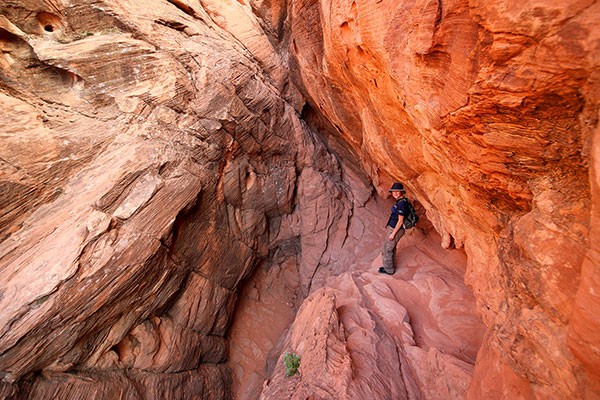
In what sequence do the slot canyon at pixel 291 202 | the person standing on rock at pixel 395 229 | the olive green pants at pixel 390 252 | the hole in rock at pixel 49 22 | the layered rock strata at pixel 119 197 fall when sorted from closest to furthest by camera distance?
the slot canyon at pixel 291 202, the layered rock strata at pixel 119 197, the hole in rock at pixel 49 22, the person standing on rock at pixel 395 229, the olive green pants at pixel 390 252

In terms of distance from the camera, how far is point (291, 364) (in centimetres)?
436

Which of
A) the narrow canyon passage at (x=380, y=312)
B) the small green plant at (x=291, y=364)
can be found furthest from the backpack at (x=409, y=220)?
the small green plant at (x=291, y=364)

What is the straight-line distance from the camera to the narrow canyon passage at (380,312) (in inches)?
152

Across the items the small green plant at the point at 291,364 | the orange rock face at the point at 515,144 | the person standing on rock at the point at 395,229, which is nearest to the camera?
the orange rock face at the point at 515,144

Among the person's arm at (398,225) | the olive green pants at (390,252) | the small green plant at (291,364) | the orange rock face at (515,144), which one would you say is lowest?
the small green plant at (291,364)

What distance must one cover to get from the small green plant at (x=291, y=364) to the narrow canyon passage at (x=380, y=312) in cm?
19

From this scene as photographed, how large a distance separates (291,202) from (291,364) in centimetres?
481

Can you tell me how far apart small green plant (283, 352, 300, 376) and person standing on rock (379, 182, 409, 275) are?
2.91 metres

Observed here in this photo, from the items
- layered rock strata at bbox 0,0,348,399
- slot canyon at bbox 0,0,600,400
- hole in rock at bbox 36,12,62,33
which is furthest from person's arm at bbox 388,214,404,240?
hole in rock at bbox 36,12,62,33

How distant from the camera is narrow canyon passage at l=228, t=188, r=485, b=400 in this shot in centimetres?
386

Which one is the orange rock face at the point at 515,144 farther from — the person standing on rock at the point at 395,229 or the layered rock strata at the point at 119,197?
the layered rock strata at the point at 119,197

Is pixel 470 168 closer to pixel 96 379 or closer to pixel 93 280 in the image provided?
pixel 93 280

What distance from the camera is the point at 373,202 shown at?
9.28 metres

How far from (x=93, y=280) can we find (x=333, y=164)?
699 centimetres
